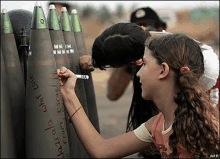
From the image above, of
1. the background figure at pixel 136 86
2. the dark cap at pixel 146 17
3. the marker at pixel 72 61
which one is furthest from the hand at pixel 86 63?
the dark cap at pixel 146 17

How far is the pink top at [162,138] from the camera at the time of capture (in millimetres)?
1354

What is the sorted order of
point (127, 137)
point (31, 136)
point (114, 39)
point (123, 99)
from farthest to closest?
1. point (123, 99)
2. point (114, 39)
3. point (127, 137)
4. point (31, 136)

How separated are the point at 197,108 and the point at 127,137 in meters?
0.33

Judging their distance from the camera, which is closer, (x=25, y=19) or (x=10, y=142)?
(x=10, y=142)

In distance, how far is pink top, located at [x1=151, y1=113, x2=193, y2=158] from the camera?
4.44ft

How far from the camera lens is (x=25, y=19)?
5.21ft

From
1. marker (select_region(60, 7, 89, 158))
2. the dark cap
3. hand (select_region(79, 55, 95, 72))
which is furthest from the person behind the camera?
the dark cap

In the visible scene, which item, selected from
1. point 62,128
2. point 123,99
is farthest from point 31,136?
point 123,99

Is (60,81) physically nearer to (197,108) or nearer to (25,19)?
(25,19)

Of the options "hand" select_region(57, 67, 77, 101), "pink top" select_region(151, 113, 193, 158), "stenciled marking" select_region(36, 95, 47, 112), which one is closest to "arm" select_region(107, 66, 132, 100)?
"pink top" select_region(151, 113, 193, 158)

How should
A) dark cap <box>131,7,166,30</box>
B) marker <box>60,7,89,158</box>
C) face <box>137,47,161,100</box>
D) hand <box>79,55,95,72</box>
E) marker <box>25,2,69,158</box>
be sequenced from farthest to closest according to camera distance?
dark cap <box>131,7,166,30</box> < hand <box>79,55,95,72</box> < marker <box>60,7,89,158</box> < face <box>137,47,161,100</box> < marker <box>25,2,69,158</box>

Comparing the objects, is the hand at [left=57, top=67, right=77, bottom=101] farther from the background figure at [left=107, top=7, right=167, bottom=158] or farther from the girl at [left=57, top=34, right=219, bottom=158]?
the background figure at [left=107, top=7, right=167, bottom=158]

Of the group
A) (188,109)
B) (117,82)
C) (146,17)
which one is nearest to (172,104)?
(188,109)

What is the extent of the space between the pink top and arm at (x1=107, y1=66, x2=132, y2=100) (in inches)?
42.9
